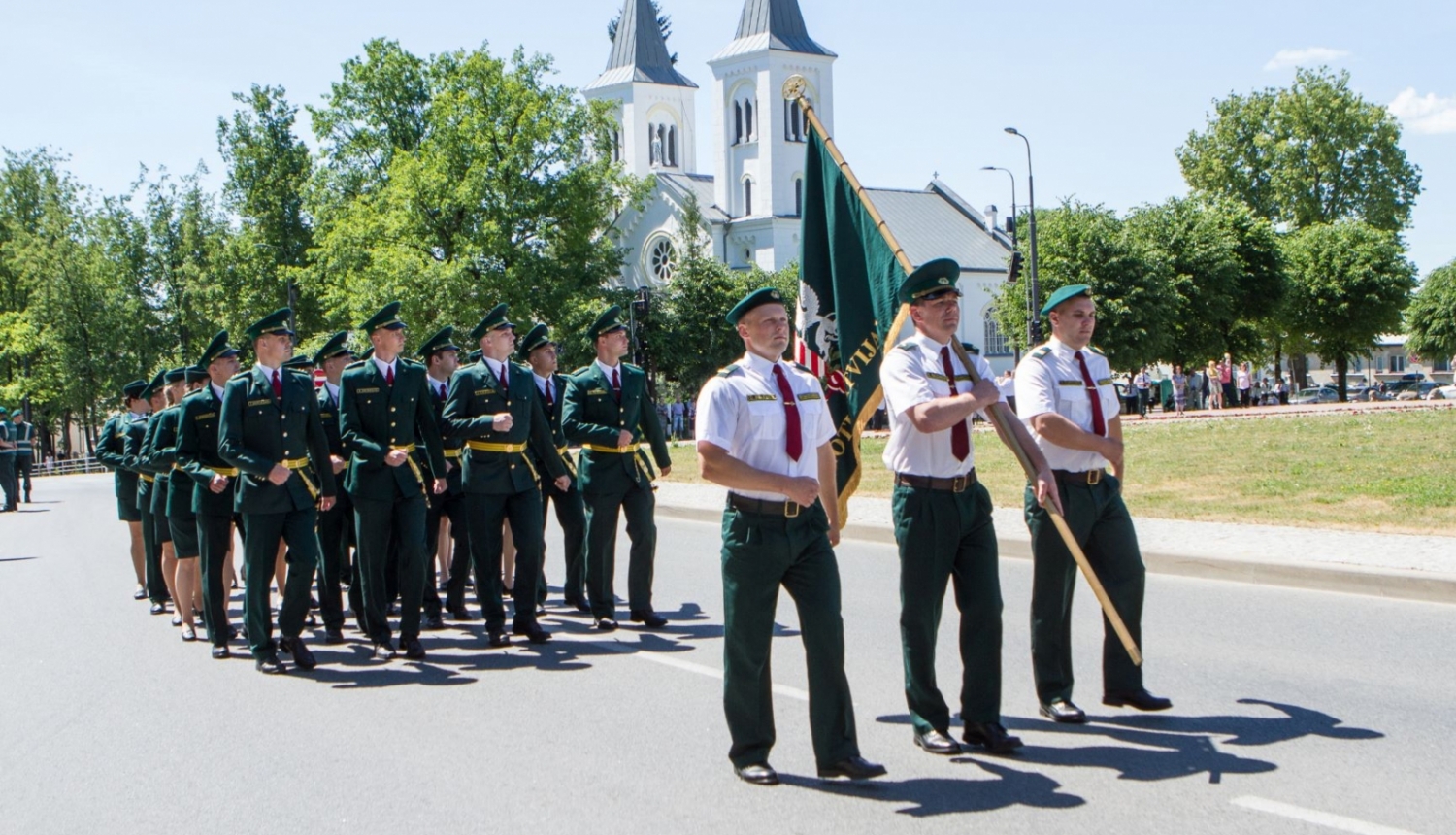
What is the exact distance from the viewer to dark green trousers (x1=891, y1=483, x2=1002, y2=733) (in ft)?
19.5

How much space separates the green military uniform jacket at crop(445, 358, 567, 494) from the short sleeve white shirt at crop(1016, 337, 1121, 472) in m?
3.77

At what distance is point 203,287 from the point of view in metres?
66.9

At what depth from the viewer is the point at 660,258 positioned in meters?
87.2

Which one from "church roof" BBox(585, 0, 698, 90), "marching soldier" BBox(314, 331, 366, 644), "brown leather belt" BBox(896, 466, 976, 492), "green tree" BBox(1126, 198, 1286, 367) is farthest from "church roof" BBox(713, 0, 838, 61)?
"brown leather belt" BBox(896, 466, 976, 492)

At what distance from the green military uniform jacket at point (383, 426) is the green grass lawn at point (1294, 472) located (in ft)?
28.2

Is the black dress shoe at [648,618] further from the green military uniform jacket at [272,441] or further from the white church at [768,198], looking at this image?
the white church at [768,198]

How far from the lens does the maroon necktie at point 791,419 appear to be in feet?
18.4

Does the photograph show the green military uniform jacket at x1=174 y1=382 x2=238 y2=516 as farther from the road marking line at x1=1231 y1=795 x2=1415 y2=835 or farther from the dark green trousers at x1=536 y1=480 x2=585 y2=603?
the road marking line at x1=1231 y1=795 x2=1415 y2=835

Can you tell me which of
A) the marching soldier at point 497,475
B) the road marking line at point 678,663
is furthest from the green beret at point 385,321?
the road marking line at point 678,663

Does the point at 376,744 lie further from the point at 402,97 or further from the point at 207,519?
the point at 402,97

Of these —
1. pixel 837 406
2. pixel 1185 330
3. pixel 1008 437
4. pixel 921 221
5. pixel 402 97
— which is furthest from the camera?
pixel 921 221

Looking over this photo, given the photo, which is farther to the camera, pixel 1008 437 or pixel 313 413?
pixel 313 413

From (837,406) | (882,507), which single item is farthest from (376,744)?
(882,507)

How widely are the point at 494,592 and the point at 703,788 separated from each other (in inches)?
152
